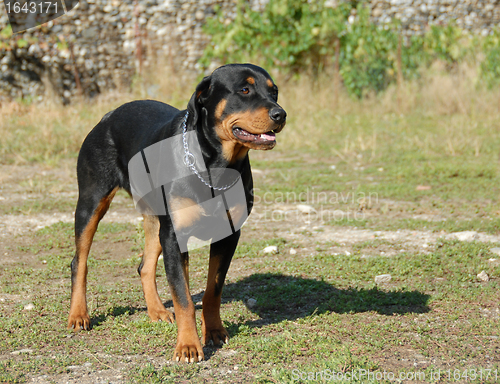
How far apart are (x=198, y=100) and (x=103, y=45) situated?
11756 millimetres

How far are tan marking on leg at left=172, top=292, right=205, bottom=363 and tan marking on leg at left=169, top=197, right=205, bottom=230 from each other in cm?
40

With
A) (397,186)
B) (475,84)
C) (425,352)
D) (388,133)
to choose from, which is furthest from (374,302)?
(475,84)

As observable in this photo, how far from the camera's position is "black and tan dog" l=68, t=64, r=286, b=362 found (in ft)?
10.9

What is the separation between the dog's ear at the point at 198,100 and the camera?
11.2 ft

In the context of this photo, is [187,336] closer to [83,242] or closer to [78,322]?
[78,322]

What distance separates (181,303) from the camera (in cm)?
329

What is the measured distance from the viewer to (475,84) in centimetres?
1323

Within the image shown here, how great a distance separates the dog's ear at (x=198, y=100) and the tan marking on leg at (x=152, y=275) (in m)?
1.08

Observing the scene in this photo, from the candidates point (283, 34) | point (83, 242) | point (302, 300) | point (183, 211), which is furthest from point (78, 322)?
point (283, 34)

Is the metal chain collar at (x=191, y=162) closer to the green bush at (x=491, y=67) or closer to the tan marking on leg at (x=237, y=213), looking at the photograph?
the tan marking on leg at (x=237, y=213)

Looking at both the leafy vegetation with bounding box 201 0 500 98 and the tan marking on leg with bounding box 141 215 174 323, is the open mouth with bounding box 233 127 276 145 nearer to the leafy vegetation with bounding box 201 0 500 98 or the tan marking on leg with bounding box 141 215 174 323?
the tan marking on leg with bounding box 141 215 174 323

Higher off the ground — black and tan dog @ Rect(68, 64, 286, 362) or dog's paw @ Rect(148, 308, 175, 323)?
black and tan dog @ Rect(68, 64, 286, 362)

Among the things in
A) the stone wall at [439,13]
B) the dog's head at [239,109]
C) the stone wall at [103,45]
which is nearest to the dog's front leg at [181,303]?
the dog's head at [239,109]

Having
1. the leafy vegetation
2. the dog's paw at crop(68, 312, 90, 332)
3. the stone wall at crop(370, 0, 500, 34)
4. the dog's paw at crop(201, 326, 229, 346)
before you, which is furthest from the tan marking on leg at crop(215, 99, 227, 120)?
the stone wall at crop(370, 0, 500, 34)
